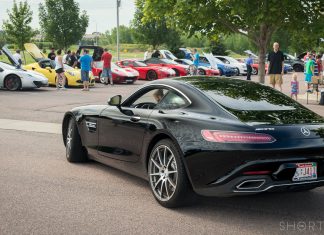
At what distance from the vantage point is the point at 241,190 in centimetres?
446

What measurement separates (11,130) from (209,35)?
8.91 metres

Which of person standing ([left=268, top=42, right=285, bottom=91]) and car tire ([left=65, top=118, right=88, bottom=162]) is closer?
car tire ([left=65, top=118, right=88, bottom=162])

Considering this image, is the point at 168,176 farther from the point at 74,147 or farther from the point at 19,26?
the point at 19,26

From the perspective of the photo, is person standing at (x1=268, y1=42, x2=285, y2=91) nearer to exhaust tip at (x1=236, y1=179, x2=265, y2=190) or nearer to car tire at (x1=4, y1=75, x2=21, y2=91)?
car tire at (x1=4, y1=75, x2=21, y2=91)

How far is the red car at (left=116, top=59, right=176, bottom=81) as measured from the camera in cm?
2830

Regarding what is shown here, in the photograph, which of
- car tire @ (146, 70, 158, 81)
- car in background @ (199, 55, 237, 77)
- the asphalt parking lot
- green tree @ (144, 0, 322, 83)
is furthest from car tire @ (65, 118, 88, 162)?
car in background @ (199, 55, 237, 77)

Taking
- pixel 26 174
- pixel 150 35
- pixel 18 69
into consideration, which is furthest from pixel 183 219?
pixel 150 35

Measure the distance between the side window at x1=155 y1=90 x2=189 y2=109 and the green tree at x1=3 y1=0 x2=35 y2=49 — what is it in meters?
38.2

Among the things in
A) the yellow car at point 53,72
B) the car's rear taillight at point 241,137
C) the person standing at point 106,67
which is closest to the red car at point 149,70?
the person standing at point 106,67

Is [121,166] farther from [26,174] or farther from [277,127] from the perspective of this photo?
[277,127]

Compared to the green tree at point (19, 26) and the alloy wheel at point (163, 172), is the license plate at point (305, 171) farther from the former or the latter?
the green tree at point (19, 26)

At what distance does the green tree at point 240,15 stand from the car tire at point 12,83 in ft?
20.1

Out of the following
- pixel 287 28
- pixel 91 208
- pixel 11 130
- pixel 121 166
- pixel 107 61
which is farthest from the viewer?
pixel 107 61

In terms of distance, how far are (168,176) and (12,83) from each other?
54.1ft
